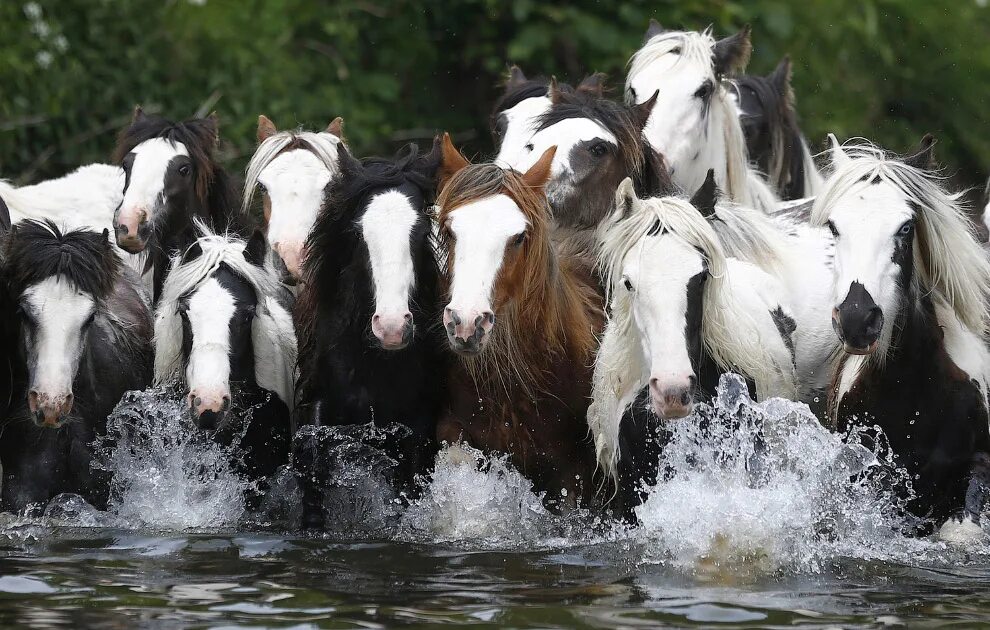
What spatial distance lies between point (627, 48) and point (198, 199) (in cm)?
596

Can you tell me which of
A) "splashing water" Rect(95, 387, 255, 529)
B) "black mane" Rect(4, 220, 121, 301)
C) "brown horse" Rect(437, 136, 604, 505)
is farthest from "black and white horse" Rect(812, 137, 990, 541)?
"black mane" Rect(4, 220, 121, 301)

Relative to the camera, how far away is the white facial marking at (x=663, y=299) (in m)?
4.57

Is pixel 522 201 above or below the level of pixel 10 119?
below

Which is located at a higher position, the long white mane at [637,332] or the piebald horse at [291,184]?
the piebald horse at [291,184]

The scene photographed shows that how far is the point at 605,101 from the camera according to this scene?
613cm

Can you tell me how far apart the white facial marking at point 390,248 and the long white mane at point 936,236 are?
4.76 feet

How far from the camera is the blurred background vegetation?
11.3m

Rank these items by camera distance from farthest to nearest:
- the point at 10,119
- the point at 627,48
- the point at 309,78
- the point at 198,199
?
the point at 309,78 < the point at 627,48 < the point at 10,119 < the point at 198,199

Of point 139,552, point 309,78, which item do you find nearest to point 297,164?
point 139,552

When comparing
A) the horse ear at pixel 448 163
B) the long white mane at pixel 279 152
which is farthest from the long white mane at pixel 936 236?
the long white mane at pixel 279 152

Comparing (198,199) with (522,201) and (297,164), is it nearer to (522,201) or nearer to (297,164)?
(297,164)

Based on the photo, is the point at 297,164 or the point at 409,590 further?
the point at 297,164

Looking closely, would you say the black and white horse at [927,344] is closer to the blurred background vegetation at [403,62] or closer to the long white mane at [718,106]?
the long white mane at [718,106]

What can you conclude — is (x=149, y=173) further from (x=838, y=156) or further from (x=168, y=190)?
(x=838, y=156)
